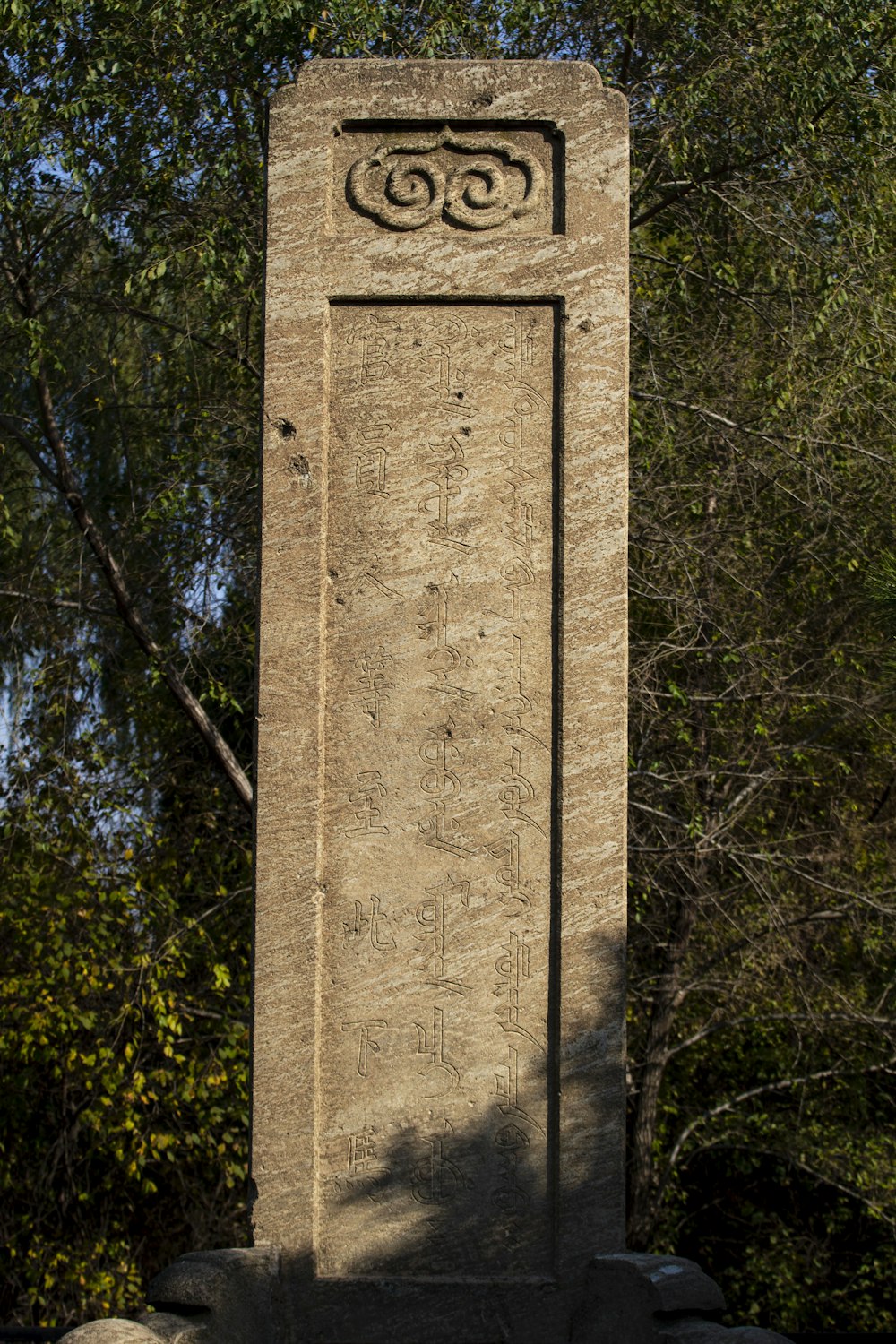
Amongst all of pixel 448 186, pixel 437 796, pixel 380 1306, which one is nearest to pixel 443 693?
pixel 437 796

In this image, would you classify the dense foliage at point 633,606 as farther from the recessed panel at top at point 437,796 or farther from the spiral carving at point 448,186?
the recessed panel at top at point 437,796

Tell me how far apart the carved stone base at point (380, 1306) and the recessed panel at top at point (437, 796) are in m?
0.15

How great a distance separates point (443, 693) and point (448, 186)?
140cm

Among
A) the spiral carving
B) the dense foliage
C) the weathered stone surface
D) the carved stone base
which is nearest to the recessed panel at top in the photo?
the weathered stone surface

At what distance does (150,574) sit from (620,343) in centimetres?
451

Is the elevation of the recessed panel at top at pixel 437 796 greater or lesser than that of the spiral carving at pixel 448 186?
lesser

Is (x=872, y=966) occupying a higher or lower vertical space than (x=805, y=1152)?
higher

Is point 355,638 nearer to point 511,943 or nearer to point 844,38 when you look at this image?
point 511,943

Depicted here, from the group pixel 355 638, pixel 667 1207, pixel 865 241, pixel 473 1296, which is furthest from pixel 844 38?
pixel 667 1207

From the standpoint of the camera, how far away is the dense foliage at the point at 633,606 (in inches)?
289

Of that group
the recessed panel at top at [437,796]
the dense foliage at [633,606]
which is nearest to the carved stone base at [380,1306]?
the recessed panel at top at [437,796]

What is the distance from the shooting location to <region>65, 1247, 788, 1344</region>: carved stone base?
3.47 m

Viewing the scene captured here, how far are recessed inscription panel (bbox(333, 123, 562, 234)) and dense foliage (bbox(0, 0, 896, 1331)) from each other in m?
2.67

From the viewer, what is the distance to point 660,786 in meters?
8.12
